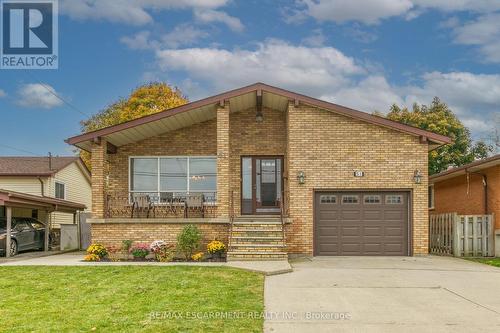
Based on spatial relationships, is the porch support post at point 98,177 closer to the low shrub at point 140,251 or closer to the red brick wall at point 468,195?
the low shrub at point 140,251

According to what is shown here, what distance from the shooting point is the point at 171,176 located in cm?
1758

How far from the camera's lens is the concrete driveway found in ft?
22.0

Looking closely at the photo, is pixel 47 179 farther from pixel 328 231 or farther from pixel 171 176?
pixel 328 231

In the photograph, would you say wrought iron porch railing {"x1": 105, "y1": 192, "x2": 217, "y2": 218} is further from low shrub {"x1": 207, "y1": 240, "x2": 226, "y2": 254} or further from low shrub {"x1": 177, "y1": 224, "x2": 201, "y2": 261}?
low shrub {"x1": 207, "y1": 240, "x2": 226, "y2": 254}

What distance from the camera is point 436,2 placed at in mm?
23125

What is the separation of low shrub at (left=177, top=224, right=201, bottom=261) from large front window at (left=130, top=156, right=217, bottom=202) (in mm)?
3064

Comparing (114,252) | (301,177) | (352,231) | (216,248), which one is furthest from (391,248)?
(114,252)

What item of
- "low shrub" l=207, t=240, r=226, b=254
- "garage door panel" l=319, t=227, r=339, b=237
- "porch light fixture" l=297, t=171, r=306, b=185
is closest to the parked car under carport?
"low shrub" l=207, t=240, r=226, b=254

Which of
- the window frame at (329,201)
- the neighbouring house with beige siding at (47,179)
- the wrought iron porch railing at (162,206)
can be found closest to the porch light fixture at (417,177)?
the window frame at (329,201)

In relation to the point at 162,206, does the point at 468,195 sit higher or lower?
higher

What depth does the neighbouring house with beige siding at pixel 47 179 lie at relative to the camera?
2395 centimetres

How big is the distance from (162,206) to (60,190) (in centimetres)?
1087

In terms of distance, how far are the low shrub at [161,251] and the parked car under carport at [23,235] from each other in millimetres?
5969

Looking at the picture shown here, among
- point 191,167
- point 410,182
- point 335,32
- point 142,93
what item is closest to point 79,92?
point 142,93
